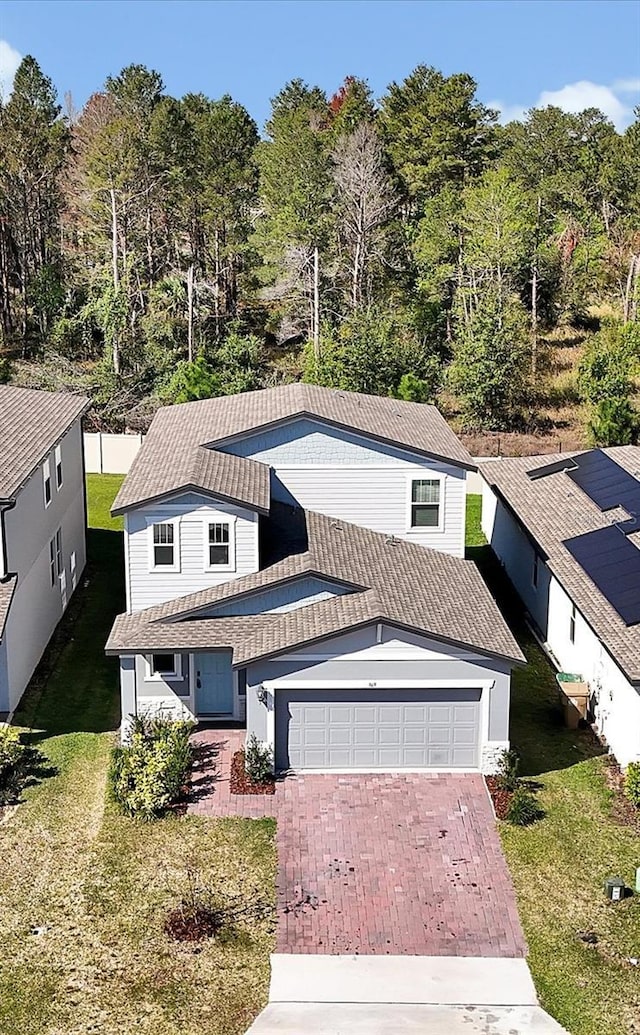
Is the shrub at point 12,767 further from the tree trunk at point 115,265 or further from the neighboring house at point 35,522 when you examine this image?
the tree trunk at point 115,265

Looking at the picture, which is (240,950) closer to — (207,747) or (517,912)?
(517,912)

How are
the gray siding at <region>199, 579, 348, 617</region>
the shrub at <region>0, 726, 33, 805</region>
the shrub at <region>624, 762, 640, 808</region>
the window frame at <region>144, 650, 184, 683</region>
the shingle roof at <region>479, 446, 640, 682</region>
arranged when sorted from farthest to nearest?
the gray siding at <region>199, 579, 348, 617</region> → the window frame at <region>144, 650, 184, 683</region> → the shingle roof at <region>479, 446, 640, 682</region> → the shrub at <region>0, 726, 33, 805</region> → the shrub at <region>624, 762, 640, 808</region>

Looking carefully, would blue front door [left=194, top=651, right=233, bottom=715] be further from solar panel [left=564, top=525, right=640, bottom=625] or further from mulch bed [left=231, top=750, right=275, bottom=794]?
solar panel [left=564, top=525, right=640, bottom=625]

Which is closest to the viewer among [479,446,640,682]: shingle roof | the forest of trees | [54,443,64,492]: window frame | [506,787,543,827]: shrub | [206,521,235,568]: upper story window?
[506,787,543,827]: shrub

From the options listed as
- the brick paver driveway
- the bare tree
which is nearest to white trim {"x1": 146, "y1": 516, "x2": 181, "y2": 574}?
the brick paver driveway

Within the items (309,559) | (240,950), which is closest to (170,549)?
(309,559)

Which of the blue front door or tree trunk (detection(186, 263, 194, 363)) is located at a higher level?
tree trunk (detection(186, 263, 194, 363))

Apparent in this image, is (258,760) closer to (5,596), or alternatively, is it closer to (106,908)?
(106,908)
